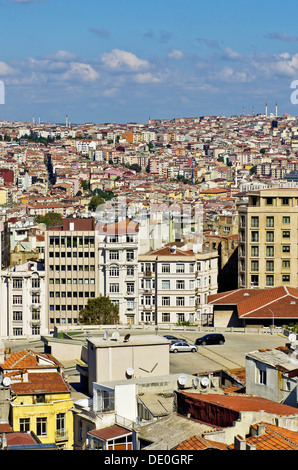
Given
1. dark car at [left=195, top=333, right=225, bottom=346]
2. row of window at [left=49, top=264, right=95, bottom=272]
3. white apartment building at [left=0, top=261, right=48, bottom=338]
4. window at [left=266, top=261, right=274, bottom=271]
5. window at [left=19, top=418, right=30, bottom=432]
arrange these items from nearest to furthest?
window at [left=19, top=418, right=30, bottom=432], dark car at [left=195, top=333, right=225, bottom=346], white apartment building at [left=0, top=261, right=48, bottom=338], row of window at [left=49, top=264, right=95, bottom=272], window at [left=266, top=261, right=274, bottom=271]

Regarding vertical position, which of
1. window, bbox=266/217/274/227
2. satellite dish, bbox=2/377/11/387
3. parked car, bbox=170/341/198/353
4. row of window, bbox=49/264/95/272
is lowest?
parked car, bbox=170/341/198/353

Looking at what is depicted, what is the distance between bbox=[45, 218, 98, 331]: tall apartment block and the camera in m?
36.0

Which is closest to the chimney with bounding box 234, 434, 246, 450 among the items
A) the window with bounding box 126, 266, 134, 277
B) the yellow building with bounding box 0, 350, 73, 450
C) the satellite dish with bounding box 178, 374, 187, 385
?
the satellite dish with bounding box 178, 374, 187, 385

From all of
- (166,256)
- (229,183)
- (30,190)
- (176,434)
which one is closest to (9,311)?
(166,256)

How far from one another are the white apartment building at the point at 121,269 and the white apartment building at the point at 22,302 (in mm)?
2058

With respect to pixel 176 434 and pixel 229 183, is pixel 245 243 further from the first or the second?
pixel 229 183

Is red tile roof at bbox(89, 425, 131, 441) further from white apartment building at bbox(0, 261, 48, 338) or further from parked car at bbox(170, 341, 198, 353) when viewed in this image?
white apartment building at bbox(0, 261, 48, 338)

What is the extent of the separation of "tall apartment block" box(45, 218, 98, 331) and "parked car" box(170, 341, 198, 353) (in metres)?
14.5

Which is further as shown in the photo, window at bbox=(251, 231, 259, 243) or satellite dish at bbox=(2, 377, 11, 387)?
window at bbox=(251, 231, 259, 243)

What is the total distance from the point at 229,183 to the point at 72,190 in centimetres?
2835

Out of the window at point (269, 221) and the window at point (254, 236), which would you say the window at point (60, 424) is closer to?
the window at point (269, 221)

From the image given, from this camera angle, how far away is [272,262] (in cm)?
3653

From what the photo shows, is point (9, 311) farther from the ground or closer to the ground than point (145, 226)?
closer to the ground

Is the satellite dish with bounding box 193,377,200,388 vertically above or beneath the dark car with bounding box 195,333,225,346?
above
